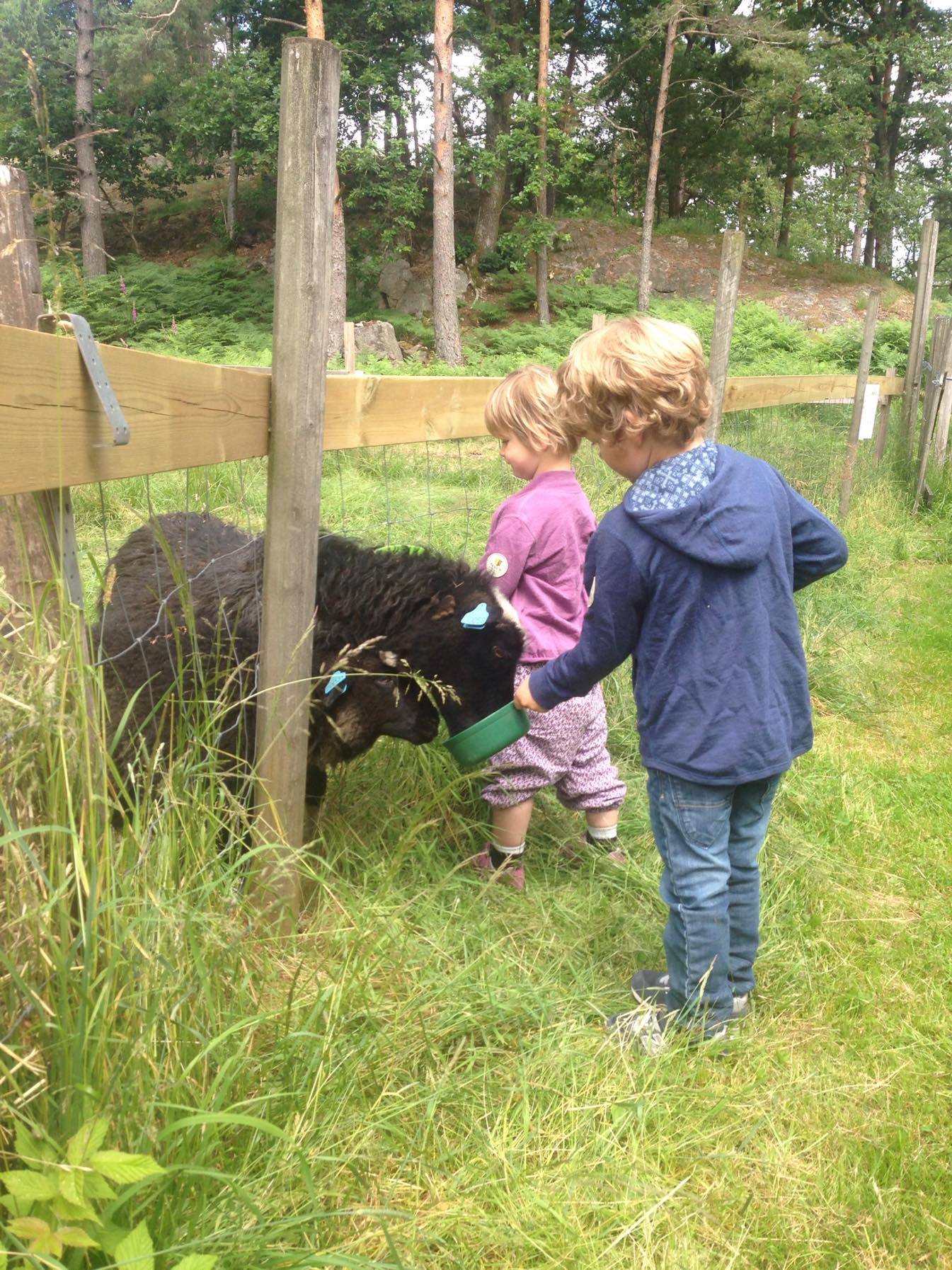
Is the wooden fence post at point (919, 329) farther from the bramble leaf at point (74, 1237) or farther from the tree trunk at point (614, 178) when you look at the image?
the tree trunk at point (614, 178)

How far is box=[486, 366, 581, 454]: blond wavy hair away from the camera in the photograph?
329cm

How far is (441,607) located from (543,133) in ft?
89.1

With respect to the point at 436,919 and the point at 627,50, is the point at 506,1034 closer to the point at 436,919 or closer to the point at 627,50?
the point at 436,919

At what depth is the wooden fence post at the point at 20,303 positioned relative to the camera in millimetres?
1949

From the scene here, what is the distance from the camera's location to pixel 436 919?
9.60ft

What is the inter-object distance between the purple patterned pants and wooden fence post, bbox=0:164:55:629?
1.78 meters

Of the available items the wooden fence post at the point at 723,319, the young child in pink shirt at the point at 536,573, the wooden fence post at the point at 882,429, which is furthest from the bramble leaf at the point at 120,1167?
the wooden fence post at the point at 882,429

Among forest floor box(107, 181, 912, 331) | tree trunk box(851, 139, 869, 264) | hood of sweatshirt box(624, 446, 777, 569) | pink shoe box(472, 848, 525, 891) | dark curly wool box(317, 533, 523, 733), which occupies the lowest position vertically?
pink shoe box(472, 848, 525, 891)

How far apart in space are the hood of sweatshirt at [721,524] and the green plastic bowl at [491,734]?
0.80 metres

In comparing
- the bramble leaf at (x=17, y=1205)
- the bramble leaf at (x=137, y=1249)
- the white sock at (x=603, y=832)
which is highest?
the bramble leaf at (x=17, y=1205)

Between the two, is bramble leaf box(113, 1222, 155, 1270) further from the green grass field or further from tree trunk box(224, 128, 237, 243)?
tree trunk box(224, 128, 237, 243)

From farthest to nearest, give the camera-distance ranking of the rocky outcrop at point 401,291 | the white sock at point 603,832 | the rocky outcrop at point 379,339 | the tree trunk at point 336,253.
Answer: the rocky outcrop at point 401,291
the rocky outcrop at point 379,339
the tree trunk at point 336,253
the white sock at point 603,832

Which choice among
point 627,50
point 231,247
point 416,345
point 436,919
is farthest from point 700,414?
point 627,50

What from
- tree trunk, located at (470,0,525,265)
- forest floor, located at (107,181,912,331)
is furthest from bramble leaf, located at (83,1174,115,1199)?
forest floor, located at (107,181,912,331)
